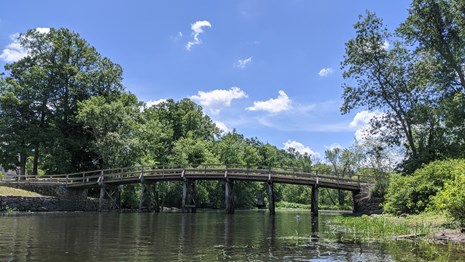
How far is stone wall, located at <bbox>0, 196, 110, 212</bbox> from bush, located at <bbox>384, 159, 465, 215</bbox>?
27.9 metres

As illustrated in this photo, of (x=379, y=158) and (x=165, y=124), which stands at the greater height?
(x=165, y=124)

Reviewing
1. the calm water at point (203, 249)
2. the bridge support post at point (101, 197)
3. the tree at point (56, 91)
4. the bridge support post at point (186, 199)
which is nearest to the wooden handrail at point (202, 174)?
the bridge support post at point (101, 197)

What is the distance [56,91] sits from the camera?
48438 mm

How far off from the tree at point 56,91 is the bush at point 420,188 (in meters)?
36.7

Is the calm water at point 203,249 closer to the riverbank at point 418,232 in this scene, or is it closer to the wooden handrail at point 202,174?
the riverbank at point 418,232

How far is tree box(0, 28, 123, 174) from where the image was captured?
150 ft

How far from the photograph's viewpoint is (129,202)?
1902 inches

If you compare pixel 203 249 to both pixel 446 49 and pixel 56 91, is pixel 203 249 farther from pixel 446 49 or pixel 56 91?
pixel 56 91

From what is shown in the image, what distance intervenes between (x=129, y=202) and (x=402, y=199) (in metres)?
34.0

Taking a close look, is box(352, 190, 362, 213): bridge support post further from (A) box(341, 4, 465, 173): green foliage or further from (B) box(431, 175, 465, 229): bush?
(B) box(431, 175, 465, 229): bush

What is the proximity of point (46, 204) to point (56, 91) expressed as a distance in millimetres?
18502

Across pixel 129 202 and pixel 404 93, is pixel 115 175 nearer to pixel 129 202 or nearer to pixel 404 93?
pixel 129 202

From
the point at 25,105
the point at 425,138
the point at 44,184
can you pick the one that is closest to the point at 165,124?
the point at 25,105

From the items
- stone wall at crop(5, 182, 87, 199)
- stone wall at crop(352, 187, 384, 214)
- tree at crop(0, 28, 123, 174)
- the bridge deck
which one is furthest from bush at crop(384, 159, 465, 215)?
tree at crop(0, 28, 123, 174)
